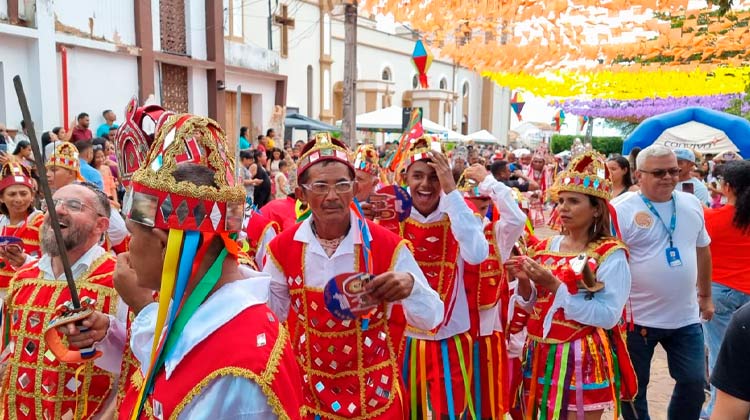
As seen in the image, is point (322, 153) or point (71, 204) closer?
point (71, 204)

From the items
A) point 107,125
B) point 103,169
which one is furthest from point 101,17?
point 103,169

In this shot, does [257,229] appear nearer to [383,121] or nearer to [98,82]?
[98,82]

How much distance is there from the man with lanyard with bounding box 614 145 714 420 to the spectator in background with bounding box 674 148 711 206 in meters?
1.18

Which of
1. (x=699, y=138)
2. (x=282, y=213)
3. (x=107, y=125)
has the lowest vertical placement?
(x=282, y=213)

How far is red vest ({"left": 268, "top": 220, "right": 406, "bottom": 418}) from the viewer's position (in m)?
2.84

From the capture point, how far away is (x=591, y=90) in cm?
2036

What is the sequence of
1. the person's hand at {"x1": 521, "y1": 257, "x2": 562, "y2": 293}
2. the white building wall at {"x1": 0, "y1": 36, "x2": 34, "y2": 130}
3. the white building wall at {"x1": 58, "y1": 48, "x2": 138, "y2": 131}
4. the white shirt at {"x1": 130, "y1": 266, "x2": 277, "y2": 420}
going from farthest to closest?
the white building wall at {"x1": 58, "y1": 48, "x2": 138, "y2": 131} → the white building wall at {"x1": 0, "y1": 36, "x2": 34, "y2": 130} → the person's hand at {"x1": 521, "y1": 257, "x2": 562, "y2": 293} → the white shirt at {"x1": 130, "y1": 266, "x2": 277, "y2": 420}

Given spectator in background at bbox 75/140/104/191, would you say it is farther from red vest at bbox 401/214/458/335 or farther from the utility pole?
the utility pole

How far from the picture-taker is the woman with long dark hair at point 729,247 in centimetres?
444

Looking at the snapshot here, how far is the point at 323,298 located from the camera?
277 cm

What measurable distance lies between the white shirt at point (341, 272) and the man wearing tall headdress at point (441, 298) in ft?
2.71

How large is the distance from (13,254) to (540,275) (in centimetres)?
283

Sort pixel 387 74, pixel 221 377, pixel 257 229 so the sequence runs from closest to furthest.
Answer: pixel 221 377, pixel 257 229, pixel 387 74

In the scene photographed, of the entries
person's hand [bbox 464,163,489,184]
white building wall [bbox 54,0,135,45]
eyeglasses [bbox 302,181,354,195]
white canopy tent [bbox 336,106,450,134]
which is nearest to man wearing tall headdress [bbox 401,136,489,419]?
person's hand [bbox 464,163,489,184]
